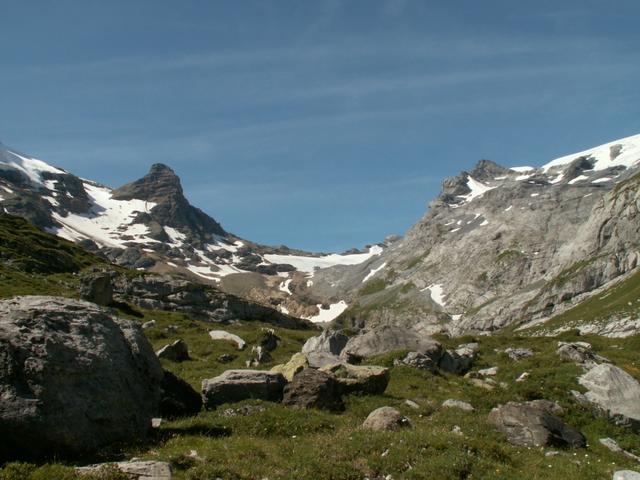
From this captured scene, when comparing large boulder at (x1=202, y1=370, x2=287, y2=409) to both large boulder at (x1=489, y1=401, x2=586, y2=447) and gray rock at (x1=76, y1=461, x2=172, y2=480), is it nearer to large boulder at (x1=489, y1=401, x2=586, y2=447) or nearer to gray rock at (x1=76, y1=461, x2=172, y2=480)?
gray rock at (x1=76, y1=461, x2=172, y2=480)

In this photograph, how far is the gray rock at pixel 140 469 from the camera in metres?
14.1

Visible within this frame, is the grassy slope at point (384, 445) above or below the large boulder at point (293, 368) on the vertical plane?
below

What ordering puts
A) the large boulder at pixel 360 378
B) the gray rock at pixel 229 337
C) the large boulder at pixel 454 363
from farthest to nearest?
the gray rock at pixel 229 337 → the large boulder at pixel 454 363 → the large boulder at pixel 360 378

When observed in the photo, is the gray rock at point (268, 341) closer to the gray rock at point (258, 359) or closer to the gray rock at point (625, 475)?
the gray rock at point (258, 359)

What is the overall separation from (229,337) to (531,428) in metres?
34.5

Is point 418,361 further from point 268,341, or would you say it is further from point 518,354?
point 268,341

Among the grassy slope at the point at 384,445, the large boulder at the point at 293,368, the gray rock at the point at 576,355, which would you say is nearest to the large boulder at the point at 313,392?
the grassy slope at the point at 384,445

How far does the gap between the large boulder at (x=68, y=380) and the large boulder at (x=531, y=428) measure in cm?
1383

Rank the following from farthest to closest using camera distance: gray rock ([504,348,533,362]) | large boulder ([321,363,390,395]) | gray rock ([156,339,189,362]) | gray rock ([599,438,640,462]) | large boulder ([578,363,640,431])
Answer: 1. gray rock ([504,348,533,362])
2. gray rock ([156,339,189,362])
3. large boulder ([321,363,390,395])
4. large boulder ([578,363,640,431])
5. gray rock ([599,438,640,462])

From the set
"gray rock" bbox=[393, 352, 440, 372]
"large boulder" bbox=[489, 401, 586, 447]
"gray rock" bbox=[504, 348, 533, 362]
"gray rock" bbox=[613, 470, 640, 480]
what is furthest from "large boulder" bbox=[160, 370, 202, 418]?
"gray rock" bbox=[504, 348, 533, 362]

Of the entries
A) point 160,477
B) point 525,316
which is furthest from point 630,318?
point 160,477

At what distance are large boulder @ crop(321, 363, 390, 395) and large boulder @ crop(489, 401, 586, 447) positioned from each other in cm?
632

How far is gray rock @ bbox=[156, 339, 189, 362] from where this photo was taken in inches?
1479

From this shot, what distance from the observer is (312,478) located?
15.5 meters
